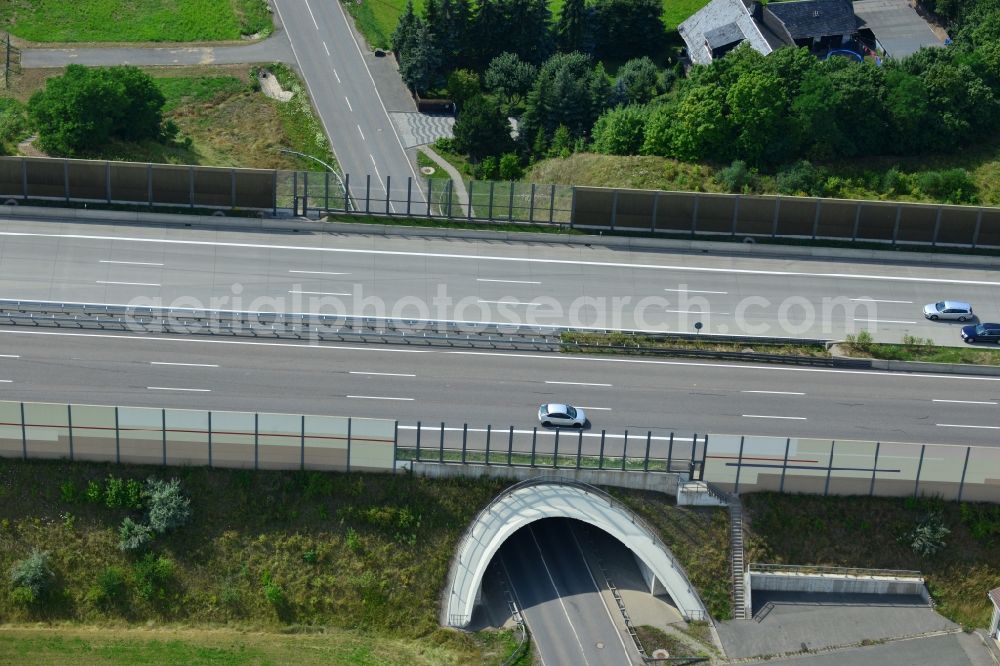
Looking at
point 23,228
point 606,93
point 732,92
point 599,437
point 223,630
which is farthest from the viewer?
point 606,93

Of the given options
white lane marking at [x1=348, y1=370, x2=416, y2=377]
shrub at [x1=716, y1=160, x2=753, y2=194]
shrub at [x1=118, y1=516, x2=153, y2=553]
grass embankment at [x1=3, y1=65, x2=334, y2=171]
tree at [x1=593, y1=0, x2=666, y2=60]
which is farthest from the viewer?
tree at [x1=593, y1=0, x2=666, y2=60]

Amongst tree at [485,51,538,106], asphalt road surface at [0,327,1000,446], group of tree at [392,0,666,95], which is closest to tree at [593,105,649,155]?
tree at [485,51,538,106]

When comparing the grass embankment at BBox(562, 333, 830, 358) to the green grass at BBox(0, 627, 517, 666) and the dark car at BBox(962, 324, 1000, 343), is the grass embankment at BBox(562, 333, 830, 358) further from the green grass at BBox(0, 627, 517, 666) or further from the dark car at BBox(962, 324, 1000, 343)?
the green grass at BBox(0, 627, 517, 666)

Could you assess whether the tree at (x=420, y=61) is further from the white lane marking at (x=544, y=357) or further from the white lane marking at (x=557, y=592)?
the white lane marking at (x=557, y=592)

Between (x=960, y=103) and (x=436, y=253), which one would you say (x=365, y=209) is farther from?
(x=960, y=103)

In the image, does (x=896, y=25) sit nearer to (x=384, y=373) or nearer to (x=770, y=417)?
(x=770, y=417)

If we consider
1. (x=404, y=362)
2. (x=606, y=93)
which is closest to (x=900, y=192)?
(x=606, y=93)

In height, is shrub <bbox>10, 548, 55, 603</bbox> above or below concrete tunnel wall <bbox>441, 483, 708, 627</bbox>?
below
